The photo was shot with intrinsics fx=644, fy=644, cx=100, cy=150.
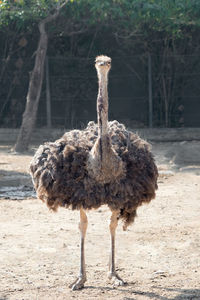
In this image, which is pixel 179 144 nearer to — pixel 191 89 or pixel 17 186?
pixel 191 89

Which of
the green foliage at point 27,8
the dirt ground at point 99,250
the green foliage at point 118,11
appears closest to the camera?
the dirt ground at point 99,250

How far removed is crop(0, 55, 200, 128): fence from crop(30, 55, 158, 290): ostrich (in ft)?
27.4

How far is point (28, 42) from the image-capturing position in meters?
13.6

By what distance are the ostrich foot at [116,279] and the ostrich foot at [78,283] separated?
0.20 metres

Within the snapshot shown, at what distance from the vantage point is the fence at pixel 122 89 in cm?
1339

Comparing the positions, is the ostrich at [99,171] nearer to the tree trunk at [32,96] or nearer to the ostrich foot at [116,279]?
the ostrich foot at [116,279]

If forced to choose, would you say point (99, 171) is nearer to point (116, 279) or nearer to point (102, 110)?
point (102, 110)

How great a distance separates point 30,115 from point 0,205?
4.27m

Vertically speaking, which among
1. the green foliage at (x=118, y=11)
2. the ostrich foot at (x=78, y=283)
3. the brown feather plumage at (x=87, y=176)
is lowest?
the ostrich foot at (x=78, y=283)

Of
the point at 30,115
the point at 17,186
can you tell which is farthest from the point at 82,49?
the point at 17,186

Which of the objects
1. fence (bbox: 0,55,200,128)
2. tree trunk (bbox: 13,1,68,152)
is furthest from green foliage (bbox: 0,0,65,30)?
fence (bbox: 0,55,200,128)

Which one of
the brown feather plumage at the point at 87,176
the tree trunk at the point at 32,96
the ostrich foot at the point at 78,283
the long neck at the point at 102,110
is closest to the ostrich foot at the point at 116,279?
the ostrich foot at the point at 78,283

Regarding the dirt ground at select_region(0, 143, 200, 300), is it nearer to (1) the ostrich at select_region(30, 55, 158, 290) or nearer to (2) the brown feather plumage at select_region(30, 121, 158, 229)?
(1) the ostrich at select_region(30, 55, 158, 290)

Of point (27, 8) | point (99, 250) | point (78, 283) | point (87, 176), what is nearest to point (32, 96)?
point (27, 8)
